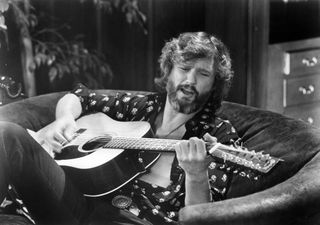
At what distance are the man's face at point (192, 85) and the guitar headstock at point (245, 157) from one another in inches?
7.5

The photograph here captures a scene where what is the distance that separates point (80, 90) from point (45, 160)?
35cm

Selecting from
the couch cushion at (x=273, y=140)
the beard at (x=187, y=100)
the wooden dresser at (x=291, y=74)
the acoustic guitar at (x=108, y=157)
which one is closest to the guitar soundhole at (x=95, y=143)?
the acoustic guitar at (x=108, y=157)

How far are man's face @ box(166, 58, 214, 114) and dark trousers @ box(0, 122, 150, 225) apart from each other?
0.80 feet

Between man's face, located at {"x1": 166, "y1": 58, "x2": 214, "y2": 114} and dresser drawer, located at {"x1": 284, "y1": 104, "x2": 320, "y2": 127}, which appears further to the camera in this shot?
dresser drawer, located at {"x1": 284, "y1": 104, "x2": 320, "y2": 127}

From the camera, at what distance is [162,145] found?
1069 millimetres

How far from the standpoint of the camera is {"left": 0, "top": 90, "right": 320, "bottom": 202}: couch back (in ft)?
3.69

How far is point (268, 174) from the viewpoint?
3.62ft

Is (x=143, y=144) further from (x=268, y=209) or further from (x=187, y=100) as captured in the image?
(x=268, y=209)

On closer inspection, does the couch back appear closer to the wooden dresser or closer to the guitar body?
the guitar body

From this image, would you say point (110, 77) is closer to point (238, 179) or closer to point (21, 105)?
point (21, 105)

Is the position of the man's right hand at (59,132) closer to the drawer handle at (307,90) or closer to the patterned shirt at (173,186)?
the patterned shirt at (173,186)

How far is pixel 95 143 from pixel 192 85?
0.23 m

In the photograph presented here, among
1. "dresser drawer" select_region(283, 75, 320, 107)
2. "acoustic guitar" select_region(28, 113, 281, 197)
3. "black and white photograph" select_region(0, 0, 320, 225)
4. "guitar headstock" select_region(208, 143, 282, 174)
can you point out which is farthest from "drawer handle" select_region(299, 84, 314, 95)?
"guitar headstock" select_region(208, 143, 282, 174)


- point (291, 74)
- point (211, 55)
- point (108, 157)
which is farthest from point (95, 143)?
point (291, 74)
